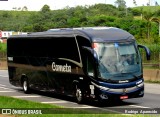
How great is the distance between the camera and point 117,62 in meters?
17.1

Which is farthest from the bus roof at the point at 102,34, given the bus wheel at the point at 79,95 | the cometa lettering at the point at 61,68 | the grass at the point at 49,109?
the grass at the point at 49,109

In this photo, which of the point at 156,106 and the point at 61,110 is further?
the point at 156,106

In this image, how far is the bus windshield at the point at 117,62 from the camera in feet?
55.7

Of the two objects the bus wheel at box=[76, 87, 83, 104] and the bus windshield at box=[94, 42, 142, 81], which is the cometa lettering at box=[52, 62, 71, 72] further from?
the bus windshield at box=[94, 42, 142, 81]

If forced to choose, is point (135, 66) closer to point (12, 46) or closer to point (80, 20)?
point (12, 46)

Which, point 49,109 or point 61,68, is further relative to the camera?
point 61,68

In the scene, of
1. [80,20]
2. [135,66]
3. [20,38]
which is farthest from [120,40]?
[80,20]

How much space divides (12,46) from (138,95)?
10.3m

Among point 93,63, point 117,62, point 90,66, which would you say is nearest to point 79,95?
point 90,66

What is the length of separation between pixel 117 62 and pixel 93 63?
0.88 m

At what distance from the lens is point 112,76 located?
667 inches

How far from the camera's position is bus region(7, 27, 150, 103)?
16969 millimetres

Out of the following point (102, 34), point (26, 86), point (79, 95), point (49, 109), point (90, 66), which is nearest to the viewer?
point (49, 109)

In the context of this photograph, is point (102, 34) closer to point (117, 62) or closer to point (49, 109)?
point (117, 62)
